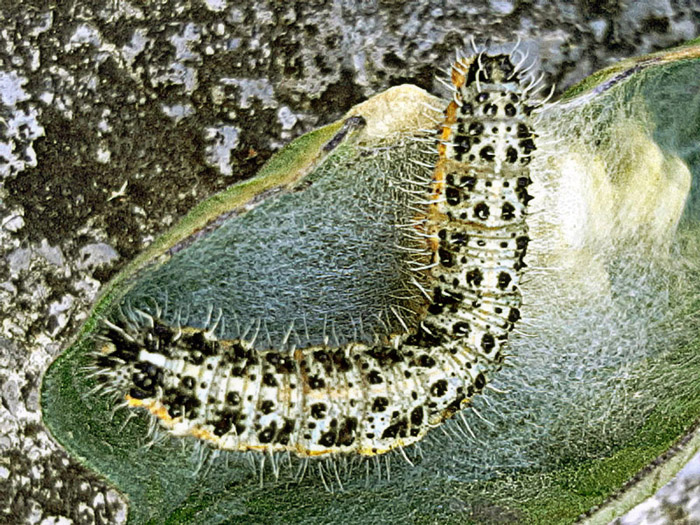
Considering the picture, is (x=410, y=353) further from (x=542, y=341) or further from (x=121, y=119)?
(x=121, y=119)

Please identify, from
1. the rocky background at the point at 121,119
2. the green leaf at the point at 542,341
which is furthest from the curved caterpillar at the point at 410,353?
the rocky background at the point at 121,119

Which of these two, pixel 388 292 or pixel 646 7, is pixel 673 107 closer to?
pixel 646 7

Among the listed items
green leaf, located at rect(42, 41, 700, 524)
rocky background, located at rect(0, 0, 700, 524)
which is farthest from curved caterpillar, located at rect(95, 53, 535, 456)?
rocky background, located at rect(0, 0, 700, 524)

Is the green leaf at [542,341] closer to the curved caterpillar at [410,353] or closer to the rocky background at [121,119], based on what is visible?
the curved caterpillar at [410,353]

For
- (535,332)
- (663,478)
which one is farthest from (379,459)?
(663,478)

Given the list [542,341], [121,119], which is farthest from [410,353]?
[121,119]
